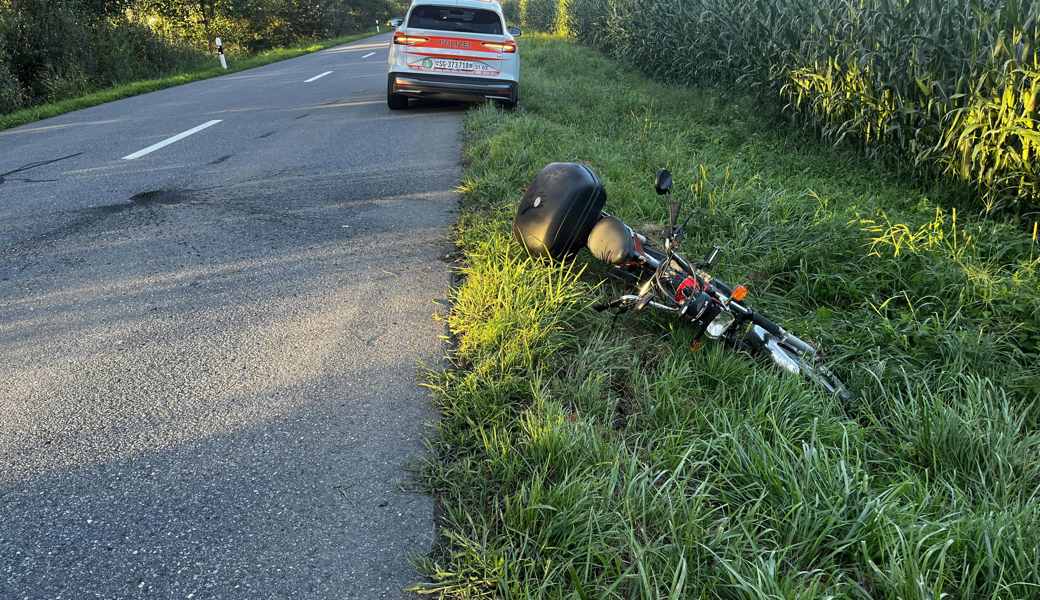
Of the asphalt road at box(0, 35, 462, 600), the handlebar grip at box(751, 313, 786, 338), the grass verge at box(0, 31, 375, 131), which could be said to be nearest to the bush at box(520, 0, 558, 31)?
the grass verge at box(0, 31, 375, 131)

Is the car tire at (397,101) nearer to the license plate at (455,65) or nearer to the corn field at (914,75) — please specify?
the license plate at (455,65)

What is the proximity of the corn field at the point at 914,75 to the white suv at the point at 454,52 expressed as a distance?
10.7ft

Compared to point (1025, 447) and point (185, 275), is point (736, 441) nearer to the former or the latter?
point (1025, 447)

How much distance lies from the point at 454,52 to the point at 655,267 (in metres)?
6.59

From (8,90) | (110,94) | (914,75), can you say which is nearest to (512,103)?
(914,75)

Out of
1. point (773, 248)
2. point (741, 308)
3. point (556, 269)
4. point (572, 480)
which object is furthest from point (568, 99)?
point (572, 480)

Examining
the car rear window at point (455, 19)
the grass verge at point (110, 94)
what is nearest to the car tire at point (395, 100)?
the car rear window at point (455, 19)

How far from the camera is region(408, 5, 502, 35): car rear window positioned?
869cm

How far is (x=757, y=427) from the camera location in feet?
7.76

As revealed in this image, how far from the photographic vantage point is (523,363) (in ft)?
9.21

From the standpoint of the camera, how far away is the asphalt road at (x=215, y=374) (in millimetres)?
1919

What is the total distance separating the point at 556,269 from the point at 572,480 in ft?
4.81

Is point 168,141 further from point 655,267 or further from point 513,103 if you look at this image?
point 655,267

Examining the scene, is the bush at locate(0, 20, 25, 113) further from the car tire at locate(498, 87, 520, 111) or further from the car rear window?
the car tire at locate(498, 87, 520, 111)
